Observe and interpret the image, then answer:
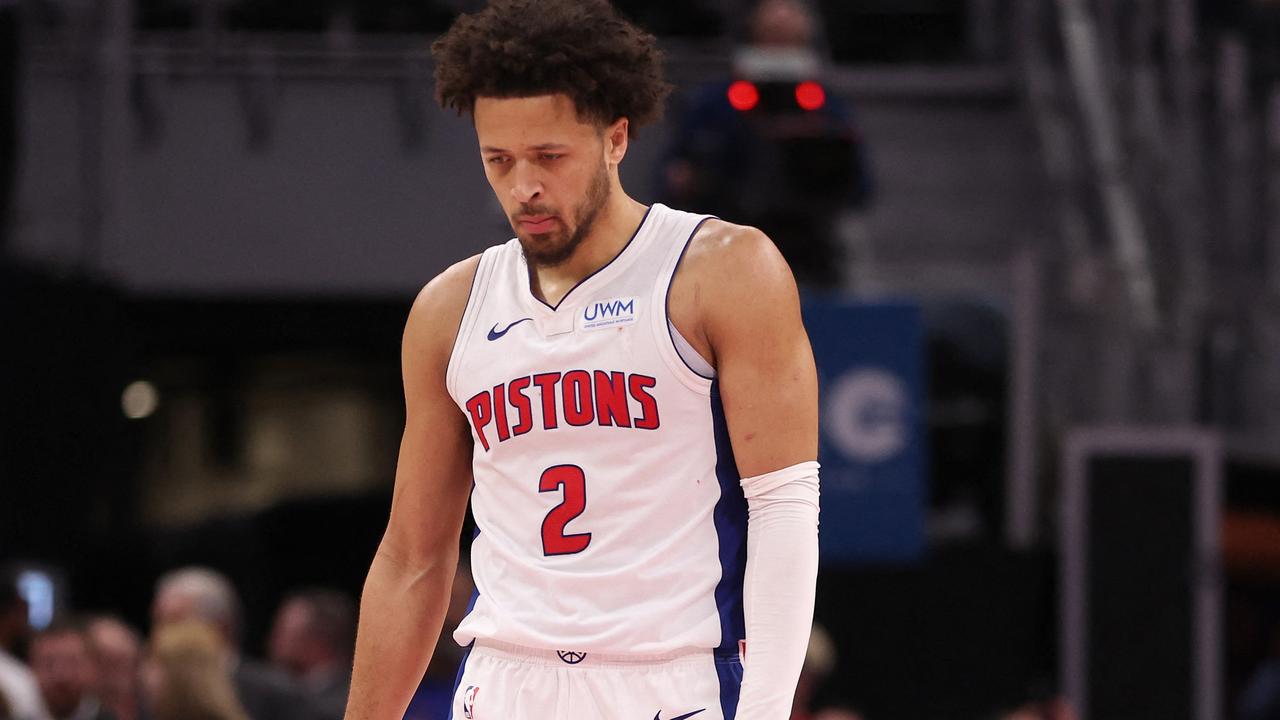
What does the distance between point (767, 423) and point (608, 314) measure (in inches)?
11.9

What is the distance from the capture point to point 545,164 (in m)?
2.89

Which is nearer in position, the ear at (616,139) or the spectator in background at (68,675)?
the ear at (616,139)

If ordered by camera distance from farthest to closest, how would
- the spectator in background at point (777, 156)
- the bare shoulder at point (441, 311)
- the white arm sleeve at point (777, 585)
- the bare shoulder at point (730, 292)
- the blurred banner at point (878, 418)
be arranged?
1. the spectator in background at point (777, 156)
2. the blurred banner at point (878, 418)
3. the bare shoulder at point (441, 311)
4. the bare shoulder at point (730, 292)
5. the white arm sleeve at point (777, 585)

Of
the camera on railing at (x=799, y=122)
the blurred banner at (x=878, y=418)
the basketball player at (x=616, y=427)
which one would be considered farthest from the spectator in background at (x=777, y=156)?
the basketball player at (x=616, y=427)

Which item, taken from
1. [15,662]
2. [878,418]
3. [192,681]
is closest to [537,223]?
[192,681]

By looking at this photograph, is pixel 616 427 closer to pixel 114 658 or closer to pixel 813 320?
pixel 813 320

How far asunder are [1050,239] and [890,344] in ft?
8.51

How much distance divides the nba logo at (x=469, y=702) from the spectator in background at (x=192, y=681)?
11.3 feet

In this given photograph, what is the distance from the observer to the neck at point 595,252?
3.01 metres

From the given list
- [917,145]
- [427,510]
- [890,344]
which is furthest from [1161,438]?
[427,510]

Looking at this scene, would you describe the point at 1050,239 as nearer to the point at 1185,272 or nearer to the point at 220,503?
the point at 1185,272

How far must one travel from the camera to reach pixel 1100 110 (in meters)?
8.73

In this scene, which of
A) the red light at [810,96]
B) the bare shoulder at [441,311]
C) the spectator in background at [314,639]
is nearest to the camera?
the bare shoulder at [441,311]

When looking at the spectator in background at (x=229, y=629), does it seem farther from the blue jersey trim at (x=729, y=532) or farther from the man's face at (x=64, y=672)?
the blue jersey trim at (x=729, y=532)
